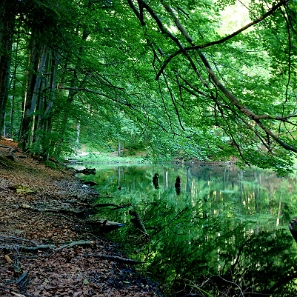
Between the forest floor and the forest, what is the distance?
2376 millimetres

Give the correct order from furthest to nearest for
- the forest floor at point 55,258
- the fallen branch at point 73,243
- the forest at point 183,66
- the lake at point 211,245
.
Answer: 1. the lake at point 211,245
2. the fallen branch at point 73,243
3. the forest floor at point 55,258
4. the forest at point 183,66

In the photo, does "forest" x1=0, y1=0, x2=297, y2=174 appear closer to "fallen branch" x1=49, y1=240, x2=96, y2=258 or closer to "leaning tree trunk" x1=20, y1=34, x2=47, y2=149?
"leaning tree trunk" x1=20, y1=34, x2=47, y2=149

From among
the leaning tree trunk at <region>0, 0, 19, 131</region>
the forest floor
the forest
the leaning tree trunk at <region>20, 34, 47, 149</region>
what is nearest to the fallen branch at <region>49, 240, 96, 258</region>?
the forest floor

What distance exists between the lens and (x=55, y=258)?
4.68 m

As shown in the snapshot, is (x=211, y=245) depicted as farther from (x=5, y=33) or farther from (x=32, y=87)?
(x=32, y=87)

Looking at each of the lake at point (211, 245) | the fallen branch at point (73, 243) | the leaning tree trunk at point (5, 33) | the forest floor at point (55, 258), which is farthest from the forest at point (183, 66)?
the fallen branch at point (73, 243)

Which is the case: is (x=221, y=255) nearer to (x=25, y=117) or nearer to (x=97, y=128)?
(x=97, y=128)

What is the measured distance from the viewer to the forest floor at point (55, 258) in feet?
12.5

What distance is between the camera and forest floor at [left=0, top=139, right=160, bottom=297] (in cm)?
380

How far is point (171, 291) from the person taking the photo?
454 centimetres

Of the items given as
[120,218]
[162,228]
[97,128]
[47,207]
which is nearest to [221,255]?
[162,228]

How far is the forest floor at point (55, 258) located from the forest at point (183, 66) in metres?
2.38

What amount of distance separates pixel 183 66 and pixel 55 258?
498 cm

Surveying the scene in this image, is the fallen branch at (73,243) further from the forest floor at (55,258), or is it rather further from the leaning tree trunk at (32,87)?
the leaning tree trunk at (32,87)
